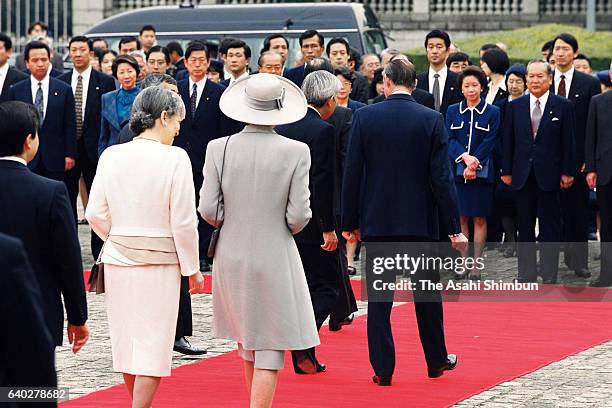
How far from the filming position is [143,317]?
6977 millimetres

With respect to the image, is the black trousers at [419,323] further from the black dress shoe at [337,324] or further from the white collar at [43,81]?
the white collar at [43,81]

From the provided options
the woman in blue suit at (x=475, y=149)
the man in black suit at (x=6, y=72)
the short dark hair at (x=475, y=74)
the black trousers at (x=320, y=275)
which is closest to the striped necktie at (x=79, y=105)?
the man in black suit at (x=6, y=72)

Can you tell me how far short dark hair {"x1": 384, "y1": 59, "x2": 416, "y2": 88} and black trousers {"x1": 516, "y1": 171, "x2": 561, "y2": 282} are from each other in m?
4.23

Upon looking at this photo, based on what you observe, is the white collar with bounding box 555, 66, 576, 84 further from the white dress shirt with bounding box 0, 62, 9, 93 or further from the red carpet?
the white dress shirt with bounding box 0, 62, 9, 93

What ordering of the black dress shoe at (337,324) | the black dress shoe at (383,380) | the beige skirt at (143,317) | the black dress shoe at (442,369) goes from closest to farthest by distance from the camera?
the beige skirt at (143,317), the black dress shoe at (383,380), the black dress shoe at (442,369), the black dress shoe at (337,324)

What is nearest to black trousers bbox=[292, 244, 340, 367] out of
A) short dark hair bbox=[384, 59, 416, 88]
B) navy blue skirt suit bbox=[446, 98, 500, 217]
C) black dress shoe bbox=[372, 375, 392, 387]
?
black dress shoe bbox=[372, 375, 392, 387]

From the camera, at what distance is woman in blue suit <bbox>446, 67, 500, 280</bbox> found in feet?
41.8

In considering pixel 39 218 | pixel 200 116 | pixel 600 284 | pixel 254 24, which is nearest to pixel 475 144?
pixel 600 284

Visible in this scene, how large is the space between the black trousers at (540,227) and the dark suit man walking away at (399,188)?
13.7ft

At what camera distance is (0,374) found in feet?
12.8

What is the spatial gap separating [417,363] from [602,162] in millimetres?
3966

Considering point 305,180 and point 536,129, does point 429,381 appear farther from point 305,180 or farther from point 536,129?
point 536,129

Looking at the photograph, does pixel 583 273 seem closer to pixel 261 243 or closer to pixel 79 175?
pixel 79 175

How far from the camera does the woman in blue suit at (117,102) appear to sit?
1250cm
